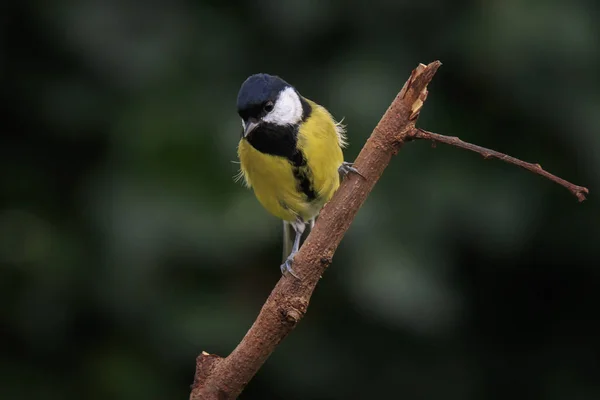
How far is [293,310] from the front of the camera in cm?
163

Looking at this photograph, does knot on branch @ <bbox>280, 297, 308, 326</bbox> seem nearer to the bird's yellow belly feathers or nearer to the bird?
the bird

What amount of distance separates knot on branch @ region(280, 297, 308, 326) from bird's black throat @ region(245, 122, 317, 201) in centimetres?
68

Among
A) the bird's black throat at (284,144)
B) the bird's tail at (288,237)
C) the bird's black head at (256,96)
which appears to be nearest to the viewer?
the bird's black head at (256,96)

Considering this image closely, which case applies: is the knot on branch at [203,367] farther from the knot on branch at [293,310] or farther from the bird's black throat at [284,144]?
the bird's black throat at [284,144]

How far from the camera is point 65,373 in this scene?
3018mm

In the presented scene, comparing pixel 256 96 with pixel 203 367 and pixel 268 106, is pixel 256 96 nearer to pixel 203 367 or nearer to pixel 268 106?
pixel 268 106

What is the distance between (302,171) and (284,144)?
8cm

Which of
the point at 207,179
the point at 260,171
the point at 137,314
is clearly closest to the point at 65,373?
the point at 137,314

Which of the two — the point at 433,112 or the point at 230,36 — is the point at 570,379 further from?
the point at 230,36

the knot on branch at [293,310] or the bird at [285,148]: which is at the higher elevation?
the bird at [285,148]

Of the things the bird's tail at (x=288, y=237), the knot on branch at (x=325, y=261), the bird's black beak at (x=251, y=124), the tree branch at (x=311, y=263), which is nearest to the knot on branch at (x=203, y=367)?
the tree branch at (x=311, y=263)

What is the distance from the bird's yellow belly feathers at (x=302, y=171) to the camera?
226 centimetres

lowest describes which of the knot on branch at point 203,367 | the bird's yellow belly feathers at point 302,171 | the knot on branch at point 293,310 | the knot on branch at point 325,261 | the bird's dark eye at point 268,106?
the knot on branch at point 203,367

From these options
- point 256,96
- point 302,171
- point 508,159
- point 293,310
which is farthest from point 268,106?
point 508,159
